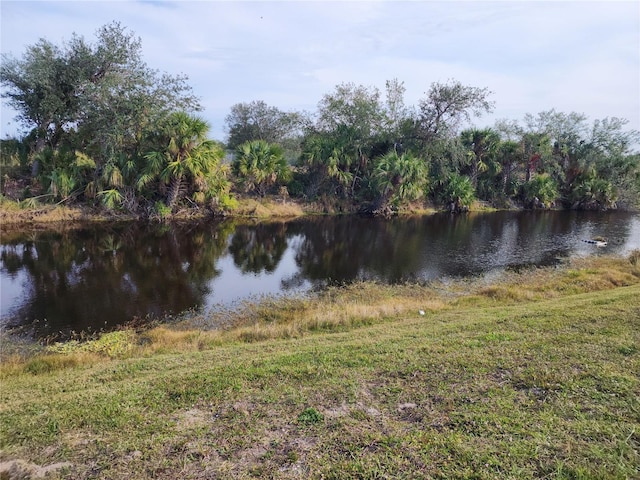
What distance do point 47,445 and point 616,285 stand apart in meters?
15.2

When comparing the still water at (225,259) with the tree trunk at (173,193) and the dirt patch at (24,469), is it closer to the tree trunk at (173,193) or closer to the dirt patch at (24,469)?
the tree trunk at (173,193)

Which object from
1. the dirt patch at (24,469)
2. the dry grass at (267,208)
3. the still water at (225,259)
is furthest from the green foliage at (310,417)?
the dry grass at (267,208)

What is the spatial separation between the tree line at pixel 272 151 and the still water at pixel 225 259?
12.5ft

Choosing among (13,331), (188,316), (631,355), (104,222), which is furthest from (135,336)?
(104,222)

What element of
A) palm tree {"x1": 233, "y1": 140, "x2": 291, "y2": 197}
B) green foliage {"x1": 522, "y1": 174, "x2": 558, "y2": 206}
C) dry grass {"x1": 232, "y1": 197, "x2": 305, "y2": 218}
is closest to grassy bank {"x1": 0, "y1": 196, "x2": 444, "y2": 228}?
dry grass {"x1": 232, "y1": 197, "x2": 305, "y2": 218}

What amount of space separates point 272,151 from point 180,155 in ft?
25.3

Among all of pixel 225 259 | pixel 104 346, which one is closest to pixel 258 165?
pixel 225 259

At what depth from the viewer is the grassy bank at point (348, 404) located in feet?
12.1

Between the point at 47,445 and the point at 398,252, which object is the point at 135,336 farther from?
the point at 398,252

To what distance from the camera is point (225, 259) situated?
16078mm

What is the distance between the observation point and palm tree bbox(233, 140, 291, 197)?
27547 mm

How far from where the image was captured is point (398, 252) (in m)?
18.2

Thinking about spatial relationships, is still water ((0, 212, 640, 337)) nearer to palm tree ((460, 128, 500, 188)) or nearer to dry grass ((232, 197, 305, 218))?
dry grass ((232, 197, 305, 218))

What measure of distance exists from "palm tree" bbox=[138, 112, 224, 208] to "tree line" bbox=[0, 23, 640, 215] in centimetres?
8
